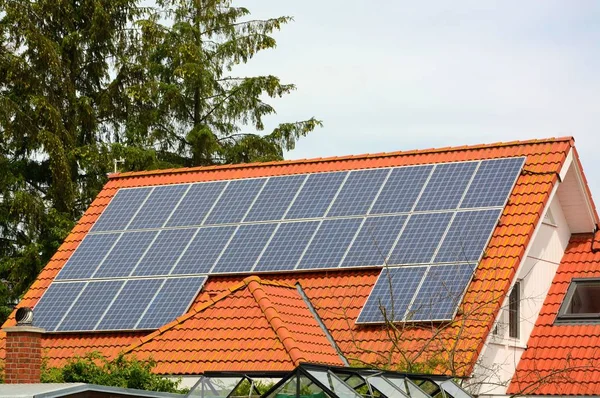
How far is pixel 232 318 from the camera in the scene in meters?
23.6

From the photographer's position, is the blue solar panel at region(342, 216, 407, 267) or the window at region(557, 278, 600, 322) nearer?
the blue solar panel at region(342, 216, 407, 267)

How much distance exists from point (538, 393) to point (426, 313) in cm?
251

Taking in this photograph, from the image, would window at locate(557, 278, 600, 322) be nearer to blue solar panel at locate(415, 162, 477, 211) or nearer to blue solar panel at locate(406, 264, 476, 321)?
blue solar panel at locate(406, 264, 476, 321)

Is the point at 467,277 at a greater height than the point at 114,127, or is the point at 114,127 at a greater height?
the point at 114,127

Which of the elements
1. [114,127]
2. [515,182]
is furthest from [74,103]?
[515,182]

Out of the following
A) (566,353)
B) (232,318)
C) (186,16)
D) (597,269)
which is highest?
(186,16)

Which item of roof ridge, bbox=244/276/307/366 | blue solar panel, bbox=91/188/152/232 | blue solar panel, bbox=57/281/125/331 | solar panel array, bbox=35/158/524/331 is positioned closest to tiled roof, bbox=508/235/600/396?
solar panel array, bbox=35/158/524/331

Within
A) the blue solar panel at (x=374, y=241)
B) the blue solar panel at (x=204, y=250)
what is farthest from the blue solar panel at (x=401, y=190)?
the blue solar panel at (x=204, y=250)

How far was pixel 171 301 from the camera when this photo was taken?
84.0 ft

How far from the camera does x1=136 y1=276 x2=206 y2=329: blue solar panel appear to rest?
2514 centimetres

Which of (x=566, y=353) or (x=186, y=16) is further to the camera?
(x=186, y=16)

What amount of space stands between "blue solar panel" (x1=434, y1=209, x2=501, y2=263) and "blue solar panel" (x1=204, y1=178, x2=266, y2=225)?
5.06 meters

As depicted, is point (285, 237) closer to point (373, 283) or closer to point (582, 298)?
point (373, 283)

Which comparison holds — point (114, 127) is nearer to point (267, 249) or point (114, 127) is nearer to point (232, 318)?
point (267, 249)
